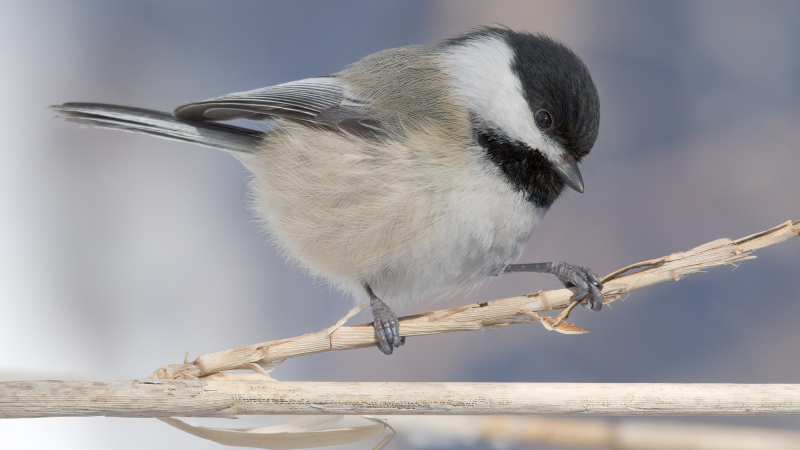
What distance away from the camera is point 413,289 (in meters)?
1.18

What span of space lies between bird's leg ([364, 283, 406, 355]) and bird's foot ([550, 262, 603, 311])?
1.06ft

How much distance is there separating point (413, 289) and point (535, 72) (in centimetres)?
50

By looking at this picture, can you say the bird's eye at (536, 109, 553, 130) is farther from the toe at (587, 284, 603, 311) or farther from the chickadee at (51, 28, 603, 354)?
the toe at (587, 284, 603, 311)

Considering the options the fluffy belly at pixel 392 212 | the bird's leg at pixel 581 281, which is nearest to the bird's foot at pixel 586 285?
the bird's leg at pixel 581 281

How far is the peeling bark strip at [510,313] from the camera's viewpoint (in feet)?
2.82

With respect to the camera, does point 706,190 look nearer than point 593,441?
No

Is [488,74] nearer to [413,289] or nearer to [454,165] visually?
[454,165]

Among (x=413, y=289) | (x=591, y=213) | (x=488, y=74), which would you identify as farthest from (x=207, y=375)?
(x=591, y=213)

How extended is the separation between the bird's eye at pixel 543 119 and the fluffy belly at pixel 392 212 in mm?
127

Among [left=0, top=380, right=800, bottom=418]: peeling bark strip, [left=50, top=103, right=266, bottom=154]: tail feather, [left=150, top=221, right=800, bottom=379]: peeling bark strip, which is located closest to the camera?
[left=0, top=380, right=800, bottom=418]: peeling bark strip

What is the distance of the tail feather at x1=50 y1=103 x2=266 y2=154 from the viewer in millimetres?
1183

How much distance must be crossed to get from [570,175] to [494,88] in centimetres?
23

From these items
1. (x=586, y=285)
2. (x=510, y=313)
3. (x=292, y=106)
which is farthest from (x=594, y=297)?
(x=292, y=106)

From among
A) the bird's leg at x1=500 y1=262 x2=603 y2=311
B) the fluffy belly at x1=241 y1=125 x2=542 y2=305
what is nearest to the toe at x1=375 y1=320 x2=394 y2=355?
the fluffy belly at x1=241 y1=125 x2=542 y2=305
